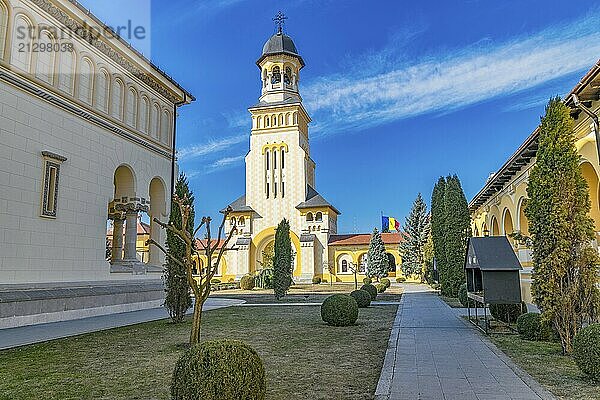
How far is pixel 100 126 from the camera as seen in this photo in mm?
16375

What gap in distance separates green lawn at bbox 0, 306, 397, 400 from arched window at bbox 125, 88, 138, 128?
27.6ft

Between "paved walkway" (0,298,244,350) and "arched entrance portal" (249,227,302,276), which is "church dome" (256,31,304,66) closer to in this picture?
"arched entrance portal" (249,227,302,276)

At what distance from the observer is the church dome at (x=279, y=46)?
52031 millimetres

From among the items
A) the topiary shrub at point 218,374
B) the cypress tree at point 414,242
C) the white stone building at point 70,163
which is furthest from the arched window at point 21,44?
the cypress tree at point 414,242

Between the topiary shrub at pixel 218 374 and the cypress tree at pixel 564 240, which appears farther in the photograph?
the cypress tree at pixel 564 240

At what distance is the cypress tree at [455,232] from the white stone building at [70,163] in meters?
13.6

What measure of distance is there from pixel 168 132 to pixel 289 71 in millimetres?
34796

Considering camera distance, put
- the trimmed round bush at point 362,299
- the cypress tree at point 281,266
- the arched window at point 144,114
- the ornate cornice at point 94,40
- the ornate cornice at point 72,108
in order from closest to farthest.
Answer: the ornate cornice at point 72,108 → the ornate cornice at point 94,40 → the trimmed round bush at point 362,299 → the arched window at point 144,114 → the cypress tree at point 281,266

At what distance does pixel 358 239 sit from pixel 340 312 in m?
41.0

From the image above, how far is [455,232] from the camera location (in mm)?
22625

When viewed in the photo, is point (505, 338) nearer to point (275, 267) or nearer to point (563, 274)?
point (563, 274)

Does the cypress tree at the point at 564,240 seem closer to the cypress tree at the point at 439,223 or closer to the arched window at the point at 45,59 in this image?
the arched window at the point at 45,59

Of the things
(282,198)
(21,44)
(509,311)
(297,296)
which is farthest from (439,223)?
(282,198)

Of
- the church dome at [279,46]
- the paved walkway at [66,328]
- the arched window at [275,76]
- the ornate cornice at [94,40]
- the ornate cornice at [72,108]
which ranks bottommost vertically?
the paved walkway at [66,328]
